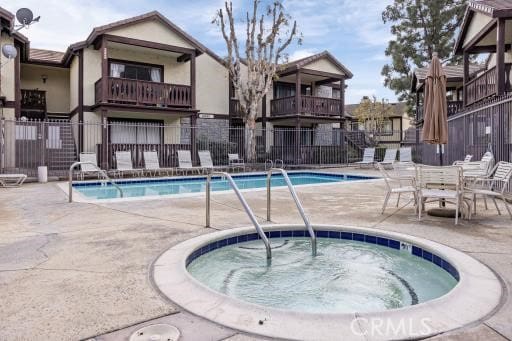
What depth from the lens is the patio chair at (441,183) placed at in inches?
210

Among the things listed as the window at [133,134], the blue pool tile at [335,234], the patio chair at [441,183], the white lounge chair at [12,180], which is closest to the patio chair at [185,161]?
the window at [133,134]

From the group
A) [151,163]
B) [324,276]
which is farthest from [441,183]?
[151,163]

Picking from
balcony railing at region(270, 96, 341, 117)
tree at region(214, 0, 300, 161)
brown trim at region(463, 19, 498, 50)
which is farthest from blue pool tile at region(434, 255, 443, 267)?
balcony railing at region(270, 96, 341, 117)

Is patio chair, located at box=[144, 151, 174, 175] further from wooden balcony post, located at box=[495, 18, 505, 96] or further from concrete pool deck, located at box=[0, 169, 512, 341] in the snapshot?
wooden balcony post, located at box=[495, 18, 505, 96]

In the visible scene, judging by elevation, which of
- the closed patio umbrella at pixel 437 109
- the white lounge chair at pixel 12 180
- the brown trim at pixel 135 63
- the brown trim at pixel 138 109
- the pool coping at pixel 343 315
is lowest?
the pool coping at pixel 343 315

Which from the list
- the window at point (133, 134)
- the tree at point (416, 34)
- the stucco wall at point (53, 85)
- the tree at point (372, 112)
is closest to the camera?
the window at point (133, 134)

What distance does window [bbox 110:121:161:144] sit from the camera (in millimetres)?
17609

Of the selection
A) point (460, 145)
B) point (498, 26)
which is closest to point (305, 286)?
point (460, 145)

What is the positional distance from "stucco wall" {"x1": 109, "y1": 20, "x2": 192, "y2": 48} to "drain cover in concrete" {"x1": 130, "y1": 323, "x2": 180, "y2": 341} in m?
16.3

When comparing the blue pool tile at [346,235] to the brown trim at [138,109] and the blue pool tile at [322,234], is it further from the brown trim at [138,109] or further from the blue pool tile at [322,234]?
the brown trim at [138,109]

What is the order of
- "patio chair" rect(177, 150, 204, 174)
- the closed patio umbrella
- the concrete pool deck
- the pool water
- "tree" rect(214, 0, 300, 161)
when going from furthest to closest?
"tree" rect(214, 0, 300, 161) → "patio chair" rect(177, 150, 204, 174) → the closed patio umbrella → the pool water → the concrete pool deck

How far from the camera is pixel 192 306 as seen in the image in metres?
2.50

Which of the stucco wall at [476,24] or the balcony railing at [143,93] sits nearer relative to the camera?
the stucco wall at [476,24]

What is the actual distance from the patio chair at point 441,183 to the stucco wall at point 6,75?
16.3 m
